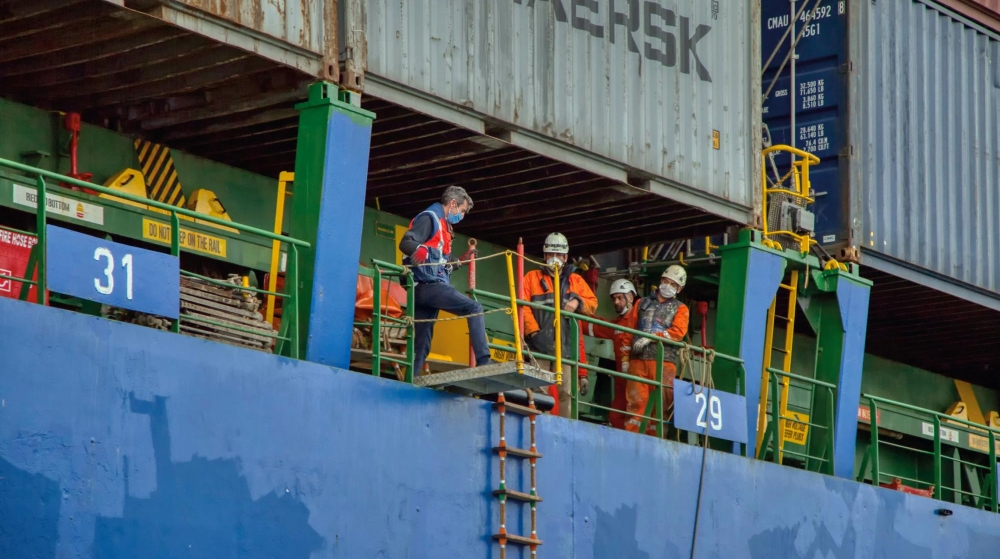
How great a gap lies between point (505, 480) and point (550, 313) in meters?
2.48

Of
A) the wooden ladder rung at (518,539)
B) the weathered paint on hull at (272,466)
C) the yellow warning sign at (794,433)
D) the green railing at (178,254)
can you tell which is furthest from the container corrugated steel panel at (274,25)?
the yellow warning sign at (794,433)

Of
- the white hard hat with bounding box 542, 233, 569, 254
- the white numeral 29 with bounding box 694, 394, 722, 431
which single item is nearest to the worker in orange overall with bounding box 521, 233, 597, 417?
the white hard hat with bounding box 542, 233, 569, 254

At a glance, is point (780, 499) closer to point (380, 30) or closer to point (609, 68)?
point (609, 68)

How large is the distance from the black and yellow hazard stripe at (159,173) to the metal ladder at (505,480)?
11.0 feet

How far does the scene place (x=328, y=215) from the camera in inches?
435

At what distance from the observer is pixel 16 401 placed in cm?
863

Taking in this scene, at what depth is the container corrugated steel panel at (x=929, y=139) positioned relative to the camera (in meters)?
17.0

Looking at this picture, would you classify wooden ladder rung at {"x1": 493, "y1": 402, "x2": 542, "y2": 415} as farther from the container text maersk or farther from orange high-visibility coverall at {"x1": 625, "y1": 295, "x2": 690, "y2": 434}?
the container text maersk

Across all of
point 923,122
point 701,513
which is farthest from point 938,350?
point 701,513

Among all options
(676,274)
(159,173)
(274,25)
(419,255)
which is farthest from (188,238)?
(676,274)

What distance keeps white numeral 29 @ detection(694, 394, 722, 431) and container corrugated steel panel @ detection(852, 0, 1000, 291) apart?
11.8ft

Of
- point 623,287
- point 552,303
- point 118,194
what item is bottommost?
point 118,194

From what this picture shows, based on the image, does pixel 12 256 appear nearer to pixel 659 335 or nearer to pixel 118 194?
pixel 118 194

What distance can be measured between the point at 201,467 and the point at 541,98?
494 centimetres
